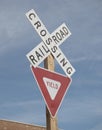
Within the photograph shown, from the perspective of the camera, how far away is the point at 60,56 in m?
7.25

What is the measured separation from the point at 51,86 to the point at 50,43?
0.72 meters

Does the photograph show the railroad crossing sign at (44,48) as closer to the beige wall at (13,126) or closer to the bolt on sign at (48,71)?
the bolt on sign at (48,71)

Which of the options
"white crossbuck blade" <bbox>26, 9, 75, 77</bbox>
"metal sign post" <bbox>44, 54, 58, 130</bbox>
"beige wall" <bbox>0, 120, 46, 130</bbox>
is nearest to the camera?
"metal sign post" <bbox>44, 54, 58, 130</bbox>

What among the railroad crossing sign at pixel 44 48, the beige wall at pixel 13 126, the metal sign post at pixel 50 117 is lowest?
the beige wall at pixel 13 126

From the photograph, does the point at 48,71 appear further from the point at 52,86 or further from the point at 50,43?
the point at 50,43

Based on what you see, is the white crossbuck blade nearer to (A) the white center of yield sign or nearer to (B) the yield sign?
(B) the yield sign

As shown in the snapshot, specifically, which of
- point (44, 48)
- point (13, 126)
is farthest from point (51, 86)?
point (13, 126)

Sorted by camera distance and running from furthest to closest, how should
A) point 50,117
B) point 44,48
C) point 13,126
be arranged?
point 13,126 < point 44,48 < point 50,117

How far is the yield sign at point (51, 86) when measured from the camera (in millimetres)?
6711

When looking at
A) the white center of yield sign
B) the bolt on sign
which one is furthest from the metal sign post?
the white center of yield sign

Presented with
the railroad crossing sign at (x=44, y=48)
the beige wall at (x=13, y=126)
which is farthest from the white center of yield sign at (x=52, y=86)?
the beige wall at (x=13, y=126)

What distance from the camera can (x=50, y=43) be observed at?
7090 millimetres

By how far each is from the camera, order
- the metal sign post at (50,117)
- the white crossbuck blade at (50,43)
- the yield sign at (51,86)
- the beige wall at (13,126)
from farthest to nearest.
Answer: the beige wall at (13,126)
the white crossbuck blade at (50,43)
the metal sign post at (50,117)
the yield sign at (51,86)

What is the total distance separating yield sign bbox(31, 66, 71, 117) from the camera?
6.71 meters
